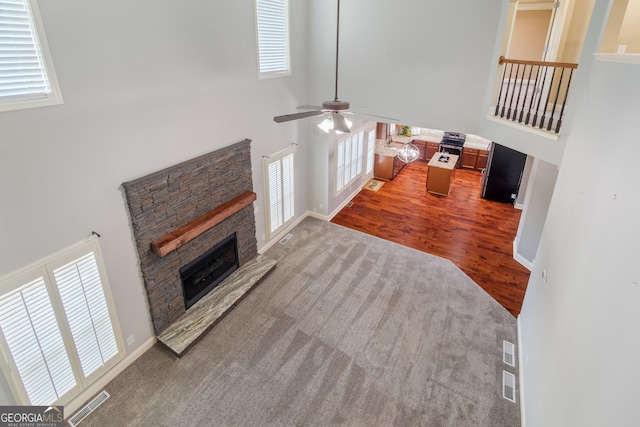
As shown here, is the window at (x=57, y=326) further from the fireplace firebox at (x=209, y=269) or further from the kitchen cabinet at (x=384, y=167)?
the kitchen cabinet at (x=384, y=167)

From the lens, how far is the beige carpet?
428 centimetres

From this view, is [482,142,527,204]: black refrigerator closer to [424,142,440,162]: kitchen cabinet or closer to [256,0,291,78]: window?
[424,142,440,162]: kitchen cabinet

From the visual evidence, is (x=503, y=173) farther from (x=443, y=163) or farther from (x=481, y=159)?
(x=481, y=159)

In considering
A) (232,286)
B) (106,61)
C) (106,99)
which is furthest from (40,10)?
(232,286)

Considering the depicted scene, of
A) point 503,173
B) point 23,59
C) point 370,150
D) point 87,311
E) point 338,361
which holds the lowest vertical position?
point 338,361

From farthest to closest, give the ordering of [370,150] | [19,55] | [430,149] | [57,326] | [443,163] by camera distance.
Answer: [430,149]
[370,150]
[443,163]
[57,326]
[19,55]

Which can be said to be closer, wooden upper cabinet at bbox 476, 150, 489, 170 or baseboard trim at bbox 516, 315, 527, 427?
baseboard trim at bbox 516, 315, 527, 427

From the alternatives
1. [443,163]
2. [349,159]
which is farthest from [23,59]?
[443,163]

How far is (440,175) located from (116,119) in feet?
28.3

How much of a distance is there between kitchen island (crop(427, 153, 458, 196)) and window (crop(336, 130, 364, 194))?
2.15 metres

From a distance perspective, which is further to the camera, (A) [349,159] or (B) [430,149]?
(B) [430,149]

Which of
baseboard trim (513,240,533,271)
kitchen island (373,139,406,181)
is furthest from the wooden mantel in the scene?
kitchen island (373,139,406,181)

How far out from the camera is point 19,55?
3.12 m

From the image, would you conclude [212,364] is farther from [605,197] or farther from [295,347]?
[605,197]
